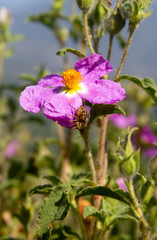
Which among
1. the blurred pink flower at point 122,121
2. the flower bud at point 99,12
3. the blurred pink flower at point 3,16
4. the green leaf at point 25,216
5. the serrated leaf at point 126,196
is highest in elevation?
the flower bud at point 99,12

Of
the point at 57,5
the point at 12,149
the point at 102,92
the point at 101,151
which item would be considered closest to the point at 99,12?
the point at 102,92

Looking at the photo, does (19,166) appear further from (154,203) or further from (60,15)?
(154,203)

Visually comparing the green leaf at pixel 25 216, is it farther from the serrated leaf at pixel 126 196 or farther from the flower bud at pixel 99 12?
the flower bud at pixel 99 12

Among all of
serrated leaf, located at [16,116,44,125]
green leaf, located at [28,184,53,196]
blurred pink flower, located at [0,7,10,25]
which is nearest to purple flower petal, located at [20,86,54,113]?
green leaf, located at [28,184,53,196]

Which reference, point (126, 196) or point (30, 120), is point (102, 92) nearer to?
point (126, 196)

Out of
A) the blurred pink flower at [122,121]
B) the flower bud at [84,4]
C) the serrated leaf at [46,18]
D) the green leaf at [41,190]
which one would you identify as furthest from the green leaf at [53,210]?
the serrated leaf at [46,18]

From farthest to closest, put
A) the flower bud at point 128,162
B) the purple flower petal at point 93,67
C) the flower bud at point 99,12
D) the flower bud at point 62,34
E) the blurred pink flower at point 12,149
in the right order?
1. the blurred pink flower at point 12,149
2. the flower bud at point 62,34
3. the flower bud at point 99,12
4. the purple flower petal at point 93,67
5. the flower bud at point 128,162
